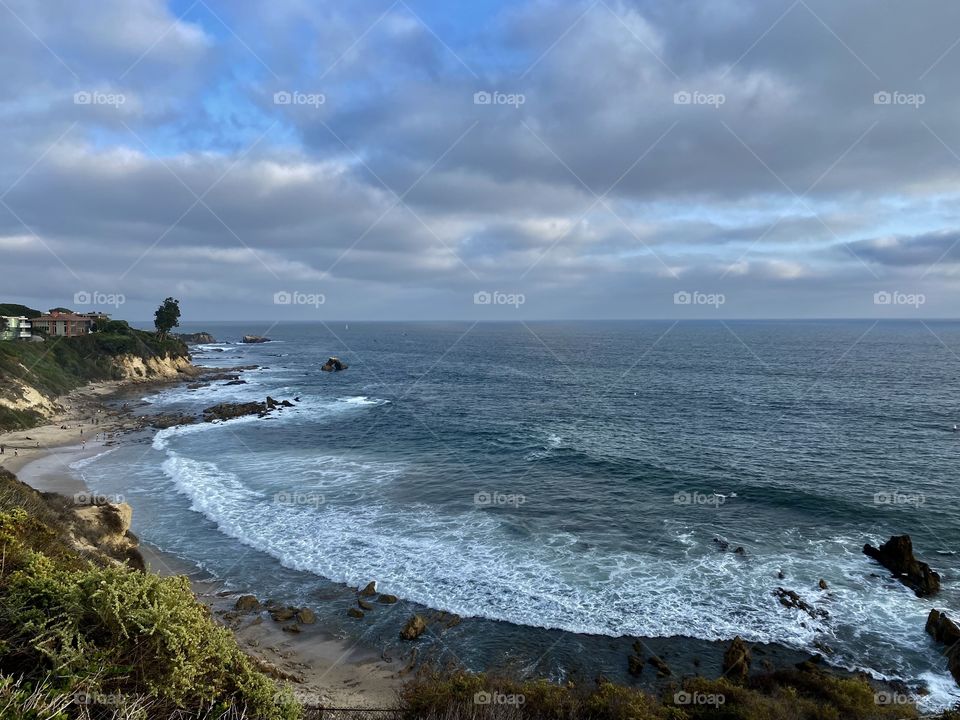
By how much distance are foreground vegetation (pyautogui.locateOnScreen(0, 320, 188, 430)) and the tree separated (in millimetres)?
2361

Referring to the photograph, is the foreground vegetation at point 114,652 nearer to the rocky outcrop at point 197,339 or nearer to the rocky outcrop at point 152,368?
the rocky outcrop at point 152,368

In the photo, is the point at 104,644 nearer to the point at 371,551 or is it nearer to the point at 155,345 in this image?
the point at 371,551

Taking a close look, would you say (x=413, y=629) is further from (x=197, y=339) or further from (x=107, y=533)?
(x=197, y=339)

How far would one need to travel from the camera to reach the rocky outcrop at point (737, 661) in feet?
53.9

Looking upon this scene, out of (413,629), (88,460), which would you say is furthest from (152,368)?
(413,629)

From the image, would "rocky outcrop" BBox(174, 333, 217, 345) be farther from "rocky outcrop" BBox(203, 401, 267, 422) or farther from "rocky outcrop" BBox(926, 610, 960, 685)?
"rocky outcrop" BBox(926, 610, 960, 685)

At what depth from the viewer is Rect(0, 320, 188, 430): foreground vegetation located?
51.8 m

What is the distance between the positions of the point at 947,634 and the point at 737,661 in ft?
25.3

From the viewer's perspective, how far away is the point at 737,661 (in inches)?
661

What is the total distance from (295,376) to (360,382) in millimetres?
15977

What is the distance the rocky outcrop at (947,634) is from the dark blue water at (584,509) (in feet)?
1.51

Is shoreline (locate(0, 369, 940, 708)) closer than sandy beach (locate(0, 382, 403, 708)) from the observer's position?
No

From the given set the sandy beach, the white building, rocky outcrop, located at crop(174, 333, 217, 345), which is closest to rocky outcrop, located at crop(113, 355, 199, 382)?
the white building

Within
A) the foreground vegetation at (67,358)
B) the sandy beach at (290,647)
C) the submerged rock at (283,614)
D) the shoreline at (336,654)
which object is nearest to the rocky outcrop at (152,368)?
the foreground vegetation at (67,358)
